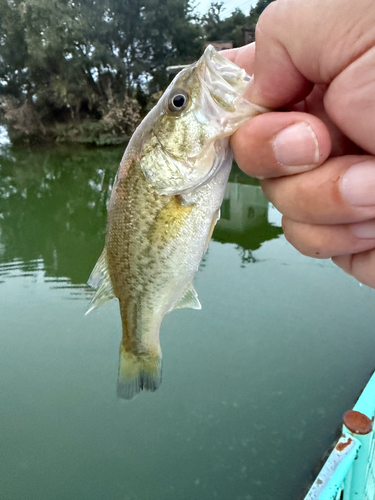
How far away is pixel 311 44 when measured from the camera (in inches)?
33.5

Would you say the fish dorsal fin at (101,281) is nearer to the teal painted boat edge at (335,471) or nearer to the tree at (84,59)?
the teal painted boat edge at (335,471)

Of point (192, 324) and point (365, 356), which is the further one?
point (192, 324)

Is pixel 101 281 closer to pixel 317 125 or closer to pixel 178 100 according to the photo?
pixel 178 100

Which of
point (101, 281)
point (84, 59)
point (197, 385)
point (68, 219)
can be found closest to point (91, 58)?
point (84, 59)

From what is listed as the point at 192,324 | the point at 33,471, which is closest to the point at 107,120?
the point at 192,324

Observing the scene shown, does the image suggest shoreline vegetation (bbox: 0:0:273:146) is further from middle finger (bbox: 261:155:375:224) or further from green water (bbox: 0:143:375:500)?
middle finger (bbox: 261:155:375:224)

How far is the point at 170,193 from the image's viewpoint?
48.9 inches

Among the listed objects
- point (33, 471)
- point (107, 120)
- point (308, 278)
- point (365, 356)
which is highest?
point (107, 120)

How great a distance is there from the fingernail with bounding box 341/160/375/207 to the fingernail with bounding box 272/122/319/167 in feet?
0.33

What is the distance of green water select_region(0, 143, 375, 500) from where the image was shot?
2760mm

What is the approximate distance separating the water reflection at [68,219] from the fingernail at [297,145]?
457 centimetres

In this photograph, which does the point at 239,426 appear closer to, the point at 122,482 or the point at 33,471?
the point at 122,482

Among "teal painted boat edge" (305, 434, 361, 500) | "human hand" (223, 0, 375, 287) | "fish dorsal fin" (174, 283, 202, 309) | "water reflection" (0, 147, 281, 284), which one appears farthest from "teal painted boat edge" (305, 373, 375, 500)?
"water reflection" (0, 147, 281, 284)

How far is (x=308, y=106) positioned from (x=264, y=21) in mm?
324
